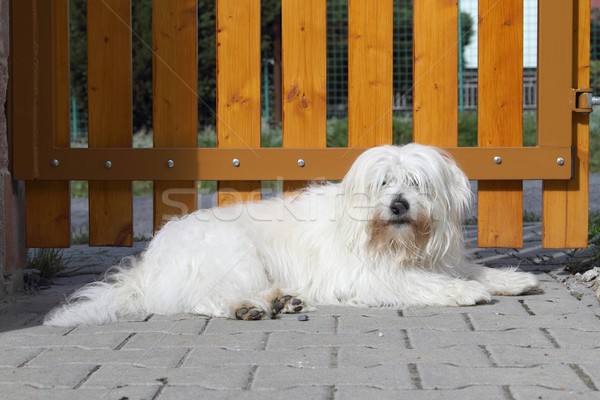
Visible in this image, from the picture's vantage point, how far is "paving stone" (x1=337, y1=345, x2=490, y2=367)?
3076mm

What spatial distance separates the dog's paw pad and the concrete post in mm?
1402

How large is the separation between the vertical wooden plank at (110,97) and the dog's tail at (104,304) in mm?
685

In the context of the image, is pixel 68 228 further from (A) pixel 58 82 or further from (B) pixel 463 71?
(B) pixel 463 71

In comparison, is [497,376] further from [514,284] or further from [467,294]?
[514,284]

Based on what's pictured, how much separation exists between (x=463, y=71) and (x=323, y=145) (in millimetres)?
11350

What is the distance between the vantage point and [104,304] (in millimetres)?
4043

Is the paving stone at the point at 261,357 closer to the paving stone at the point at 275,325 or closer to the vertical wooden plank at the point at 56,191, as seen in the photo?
the paving stone at the point at 275,325

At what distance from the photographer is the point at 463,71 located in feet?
51.5

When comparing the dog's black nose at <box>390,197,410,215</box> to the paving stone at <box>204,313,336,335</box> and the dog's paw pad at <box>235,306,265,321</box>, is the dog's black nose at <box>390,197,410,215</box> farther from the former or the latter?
the dog's paw pad at <box>235,306,265,321</box>

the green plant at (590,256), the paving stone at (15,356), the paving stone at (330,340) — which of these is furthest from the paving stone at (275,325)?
the green plant at (590,256)

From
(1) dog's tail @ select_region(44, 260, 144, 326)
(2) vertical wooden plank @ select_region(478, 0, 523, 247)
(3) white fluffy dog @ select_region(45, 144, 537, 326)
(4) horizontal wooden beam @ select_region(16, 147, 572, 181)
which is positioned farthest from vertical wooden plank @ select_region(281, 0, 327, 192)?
(1) dog's tail @ select_region(44, 260, 144, 326)

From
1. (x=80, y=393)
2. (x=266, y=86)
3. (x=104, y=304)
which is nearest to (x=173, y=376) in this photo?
(x=80, y=393)

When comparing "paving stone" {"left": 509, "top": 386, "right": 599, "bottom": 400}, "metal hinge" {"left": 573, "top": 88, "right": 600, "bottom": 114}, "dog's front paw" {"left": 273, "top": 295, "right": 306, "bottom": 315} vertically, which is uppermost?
"metal hinge" {"left": 573, "top": 88, "right": 600, "bottom": 114}

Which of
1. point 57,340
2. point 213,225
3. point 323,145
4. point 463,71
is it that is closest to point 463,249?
point 323,145
